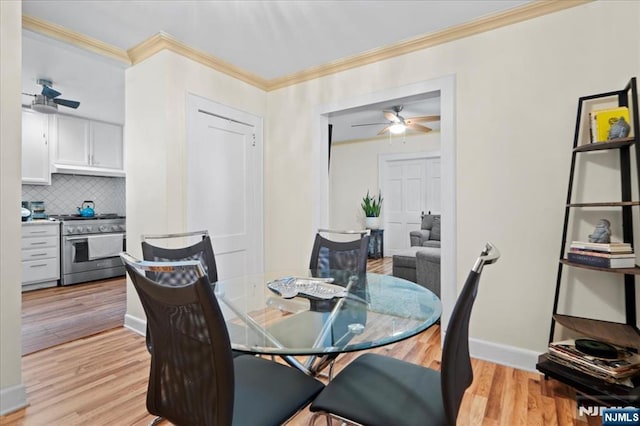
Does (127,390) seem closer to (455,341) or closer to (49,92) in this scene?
→ (455,341)

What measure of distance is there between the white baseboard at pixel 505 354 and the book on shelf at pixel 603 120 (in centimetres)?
144

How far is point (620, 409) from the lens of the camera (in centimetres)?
162

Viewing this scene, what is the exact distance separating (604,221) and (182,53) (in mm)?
3272

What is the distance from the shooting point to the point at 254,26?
246 cm

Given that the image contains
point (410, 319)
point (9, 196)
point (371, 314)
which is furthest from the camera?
point (9, 196)

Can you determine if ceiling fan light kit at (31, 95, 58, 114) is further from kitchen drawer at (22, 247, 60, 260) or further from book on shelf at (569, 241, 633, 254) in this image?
book on shelf at (569, 241, 633, 254)

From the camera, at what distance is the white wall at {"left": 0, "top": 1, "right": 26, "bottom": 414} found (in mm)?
1746

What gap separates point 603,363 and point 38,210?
6256 millimetres

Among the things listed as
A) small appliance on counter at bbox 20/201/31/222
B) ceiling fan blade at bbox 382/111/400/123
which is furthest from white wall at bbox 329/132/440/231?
small appliance on counter at bbox 20/201/31/222

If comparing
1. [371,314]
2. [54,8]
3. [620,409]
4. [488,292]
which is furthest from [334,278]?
[54,8]

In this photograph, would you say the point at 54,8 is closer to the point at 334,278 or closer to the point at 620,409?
the point at 334,278

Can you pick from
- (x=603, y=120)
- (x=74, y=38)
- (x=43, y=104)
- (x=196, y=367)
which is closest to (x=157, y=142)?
(x=74, y=38)

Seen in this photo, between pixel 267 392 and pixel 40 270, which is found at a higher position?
pixel 267 392

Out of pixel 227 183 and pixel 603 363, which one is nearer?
pixel 603 363
